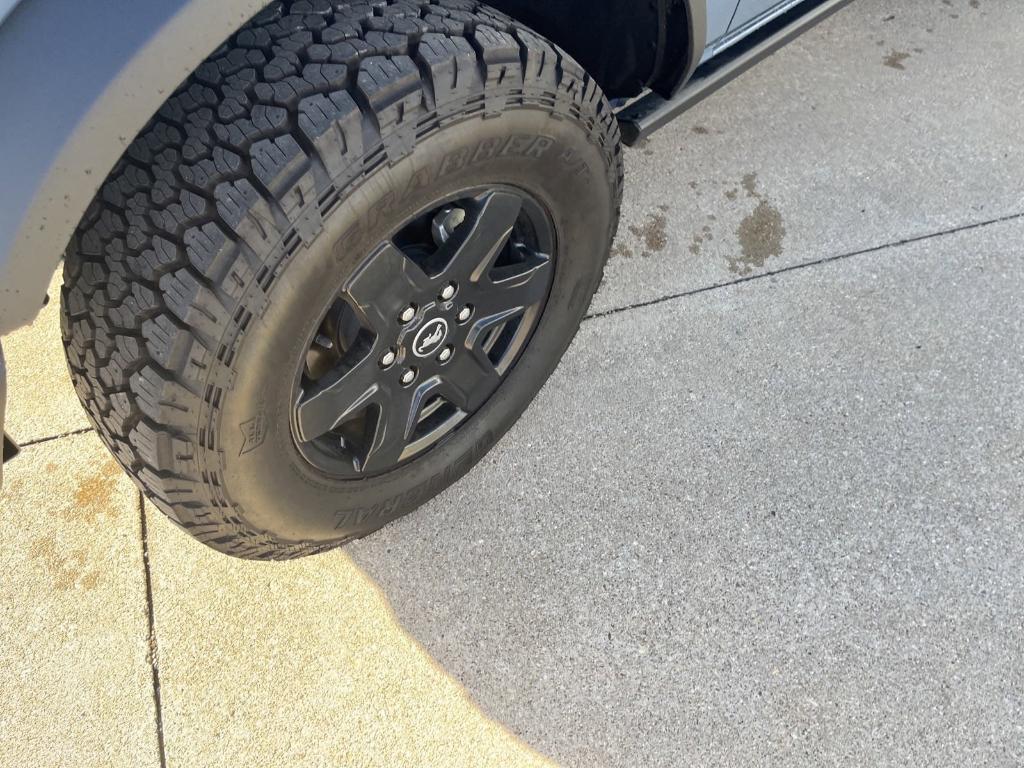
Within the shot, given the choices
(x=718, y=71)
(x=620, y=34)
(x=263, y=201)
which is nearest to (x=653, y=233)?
(x=718, y=71)

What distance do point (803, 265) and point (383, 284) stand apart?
5.31 ft

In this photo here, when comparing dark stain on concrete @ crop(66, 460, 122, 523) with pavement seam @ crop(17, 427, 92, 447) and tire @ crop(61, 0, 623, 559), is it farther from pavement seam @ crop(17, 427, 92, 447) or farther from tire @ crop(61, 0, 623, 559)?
tire @ crop(61, 0, 623, 559)

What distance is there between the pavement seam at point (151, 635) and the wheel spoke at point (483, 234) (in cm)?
107

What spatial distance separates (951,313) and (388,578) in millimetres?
1861

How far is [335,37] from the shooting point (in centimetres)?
124

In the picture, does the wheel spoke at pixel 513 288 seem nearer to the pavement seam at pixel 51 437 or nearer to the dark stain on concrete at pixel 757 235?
the dark stain on concrete at pixel 757 235

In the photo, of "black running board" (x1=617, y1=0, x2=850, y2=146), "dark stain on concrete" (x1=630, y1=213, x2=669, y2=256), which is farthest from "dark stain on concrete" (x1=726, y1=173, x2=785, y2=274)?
"black running board" (x1=617, y1=0, x2=850, y2=146)

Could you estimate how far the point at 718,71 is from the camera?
2.06m

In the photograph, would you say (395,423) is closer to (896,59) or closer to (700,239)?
(700,239)

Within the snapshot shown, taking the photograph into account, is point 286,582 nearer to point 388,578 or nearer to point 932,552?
point 388,578

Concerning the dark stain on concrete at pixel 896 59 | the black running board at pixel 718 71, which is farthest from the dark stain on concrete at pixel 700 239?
the dark stain on concrete at pixel 896 59

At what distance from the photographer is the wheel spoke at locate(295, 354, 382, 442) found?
146 centimetres

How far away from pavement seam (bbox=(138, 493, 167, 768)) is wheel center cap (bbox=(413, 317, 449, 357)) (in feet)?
2.92

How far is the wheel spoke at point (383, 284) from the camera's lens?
1.35m
